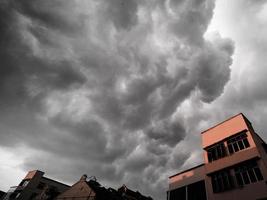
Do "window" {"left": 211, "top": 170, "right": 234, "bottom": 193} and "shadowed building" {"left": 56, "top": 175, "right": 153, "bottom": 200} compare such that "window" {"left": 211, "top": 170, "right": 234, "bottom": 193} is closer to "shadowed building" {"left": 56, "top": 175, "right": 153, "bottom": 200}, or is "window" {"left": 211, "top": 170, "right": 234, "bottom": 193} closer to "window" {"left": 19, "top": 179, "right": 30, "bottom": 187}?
"shadowed building" {"left": 56, "top": 175, "right": 153, "bottom": 200}

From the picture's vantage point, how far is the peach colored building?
16.7 m

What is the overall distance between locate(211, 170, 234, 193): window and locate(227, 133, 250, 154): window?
2.50m

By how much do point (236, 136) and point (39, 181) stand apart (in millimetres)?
57487

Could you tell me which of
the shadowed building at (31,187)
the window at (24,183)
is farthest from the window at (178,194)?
the window at (24,183)

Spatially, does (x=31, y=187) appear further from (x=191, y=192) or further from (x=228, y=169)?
(x=228, y=169)

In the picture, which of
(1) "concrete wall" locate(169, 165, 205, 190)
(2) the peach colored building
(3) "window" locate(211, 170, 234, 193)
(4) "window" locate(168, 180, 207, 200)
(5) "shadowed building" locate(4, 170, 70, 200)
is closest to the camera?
(2) the peach colored building

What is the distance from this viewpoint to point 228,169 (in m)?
19.3

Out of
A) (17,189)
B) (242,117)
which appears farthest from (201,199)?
(17,189)

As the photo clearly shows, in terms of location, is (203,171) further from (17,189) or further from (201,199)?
(17,189)

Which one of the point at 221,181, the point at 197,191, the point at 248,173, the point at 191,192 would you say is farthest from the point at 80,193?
the point at 248,173

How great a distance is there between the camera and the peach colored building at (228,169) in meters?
16.7

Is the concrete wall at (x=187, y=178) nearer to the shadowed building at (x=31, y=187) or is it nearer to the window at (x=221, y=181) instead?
the window at (x=221, y=181)

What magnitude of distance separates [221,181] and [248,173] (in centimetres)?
308

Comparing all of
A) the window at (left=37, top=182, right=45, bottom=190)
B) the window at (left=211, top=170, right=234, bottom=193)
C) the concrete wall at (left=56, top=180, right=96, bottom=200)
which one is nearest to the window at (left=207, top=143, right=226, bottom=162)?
the window at (left=211, top=170, right=234, bottom=193)
